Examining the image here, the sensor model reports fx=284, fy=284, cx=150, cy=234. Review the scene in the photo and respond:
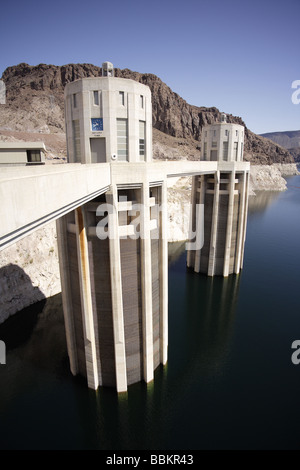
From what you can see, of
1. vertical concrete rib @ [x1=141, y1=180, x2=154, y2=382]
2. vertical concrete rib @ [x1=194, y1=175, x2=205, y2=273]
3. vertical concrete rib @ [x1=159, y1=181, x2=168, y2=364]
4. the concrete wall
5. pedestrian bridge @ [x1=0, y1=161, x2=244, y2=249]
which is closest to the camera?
pedestrian bridge @ [x1=0, y1=161, x2=244, y2=249]

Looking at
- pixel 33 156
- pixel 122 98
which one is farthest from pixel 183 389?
pixel 33 156

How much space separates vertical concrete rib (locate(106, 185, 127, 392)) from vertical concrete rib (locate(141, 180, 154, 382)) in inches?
61.2

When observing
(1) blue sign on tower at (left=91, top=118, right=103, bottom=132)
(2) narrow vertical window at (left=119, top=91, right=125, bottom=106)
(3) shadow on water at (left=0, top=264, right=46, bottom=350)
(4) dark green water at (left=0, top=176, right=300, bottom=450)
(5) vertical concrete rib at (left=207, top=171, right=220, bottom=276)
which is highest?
(2) narrow vertical window at (left=119, top=91, right=125, bottom=106)

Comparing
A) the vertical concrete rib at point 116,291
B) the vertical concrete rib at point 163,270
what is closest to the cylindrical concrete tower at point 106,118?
the vertical concrete rib at point 116,291

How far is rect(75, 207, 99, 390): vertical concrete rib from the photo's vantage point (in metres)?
16.8

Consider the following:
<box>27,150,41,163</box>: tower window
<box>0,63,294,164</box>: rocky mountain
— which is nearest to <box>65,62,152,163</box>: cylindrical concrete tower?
<box>27,150,41,163</box>: tower window

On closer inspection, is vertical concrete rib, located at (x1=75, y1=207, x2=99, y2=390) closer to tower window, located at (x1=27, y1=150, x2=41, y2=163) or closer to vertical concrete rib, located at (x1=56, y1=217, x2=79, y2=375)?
vertical concrete rib, located at (x1=56, y1=217, x2=79, y2=375)

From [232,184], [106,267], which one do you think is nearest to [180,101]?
[232,184]

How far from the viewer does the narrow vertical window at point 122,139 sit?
16.5 metres

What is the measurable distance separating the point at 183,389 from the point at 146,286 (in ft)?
28.0

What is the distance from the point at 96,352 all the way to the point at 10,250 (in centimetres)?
1757

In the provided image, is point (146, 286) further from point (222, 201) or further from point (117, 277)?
point (222, 201)

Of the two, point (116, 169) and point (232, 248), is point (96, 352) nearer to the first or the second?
point (116, 169)
